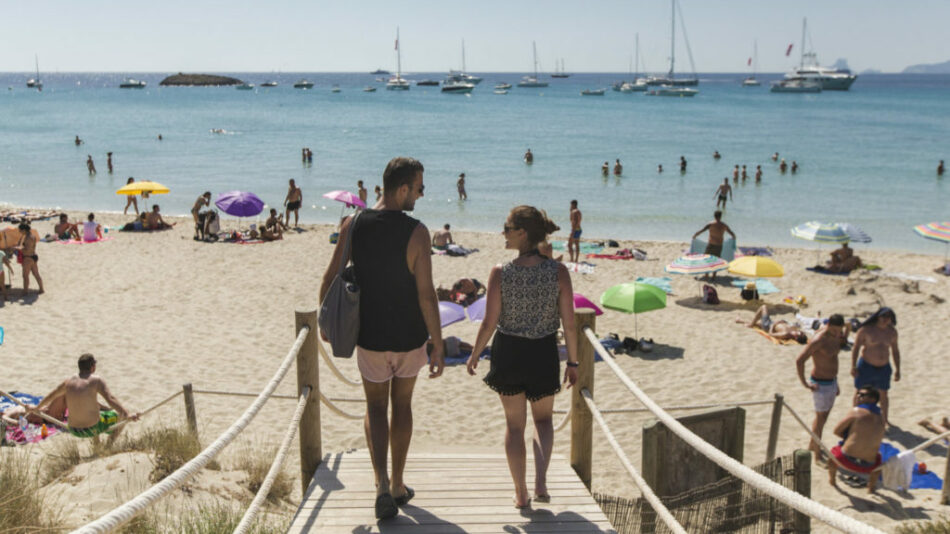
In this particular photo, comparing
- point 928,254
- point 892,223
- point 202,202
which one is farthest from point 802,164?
point 202,202

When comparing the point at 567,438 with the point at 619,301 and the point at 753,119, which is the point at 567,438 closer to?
the point at 619,301

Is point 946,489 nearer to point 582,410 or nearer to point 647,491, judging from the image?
point 582,410

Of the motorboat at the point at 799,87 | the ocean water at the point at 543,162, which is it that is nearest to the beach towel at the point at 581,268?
the ocean water at the point at 543,162

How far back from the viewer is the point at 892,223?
24.3 m

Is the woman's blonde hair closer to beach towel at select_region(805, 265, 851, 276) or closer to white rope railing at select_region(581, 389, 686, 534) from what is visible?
white rope railing at select_region(581, 389, 686, 534)

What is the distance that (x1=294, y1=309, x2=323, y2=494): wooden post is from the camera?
168 inches

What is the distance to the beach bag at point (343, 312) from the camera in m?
3.50

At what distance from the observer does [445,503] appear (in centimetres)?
394

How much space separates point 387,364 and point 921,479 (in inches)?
240

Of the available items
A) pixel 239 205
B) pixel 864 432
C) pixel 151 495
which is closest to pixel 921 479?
pixel 864 432

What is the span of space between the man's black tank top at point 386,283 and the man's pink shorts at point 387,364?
1.9 inches

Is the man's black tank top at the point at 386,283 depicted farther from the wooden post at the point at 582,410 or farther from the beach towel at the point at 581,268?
the beach towel at the point at 581,268

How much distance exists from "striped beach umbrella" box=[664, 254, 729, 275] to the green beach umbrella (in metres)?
2.46

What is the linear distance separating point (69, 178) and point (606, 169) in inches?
969
